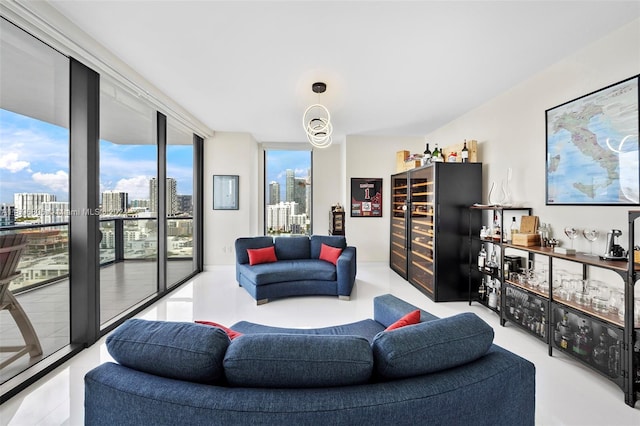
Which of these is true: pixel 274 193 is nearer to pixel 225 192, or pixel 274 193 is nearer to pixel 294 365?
pixel 225 192

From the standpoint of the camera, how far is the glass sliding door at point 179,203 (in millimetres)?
4449

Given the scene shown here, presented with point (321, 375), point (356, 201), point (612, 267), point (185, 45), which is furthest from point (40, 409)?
point (356, 201)

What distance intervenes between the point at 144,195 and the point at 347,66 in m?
3.13

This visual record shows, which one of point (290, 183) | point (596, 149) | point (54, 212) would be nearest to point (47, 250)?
point (54, 212)

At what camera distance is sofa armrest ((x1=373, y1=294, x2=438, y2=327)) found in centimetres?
193

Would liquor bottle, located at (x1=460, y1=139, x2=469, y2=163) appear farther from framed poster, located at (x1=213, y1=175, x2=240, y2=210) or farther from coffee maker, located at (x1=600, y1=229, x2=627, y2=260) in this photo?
framed poster, located at (x1=213, y1=175, x2=240, y2=210)

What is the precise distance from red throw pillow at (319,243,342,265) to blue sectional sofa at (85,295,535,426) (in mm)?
3105

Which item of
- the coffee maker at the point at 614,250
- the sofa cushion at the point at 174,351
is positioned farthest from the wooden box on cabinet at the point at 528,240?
the sofa cushion at the point at 174,351

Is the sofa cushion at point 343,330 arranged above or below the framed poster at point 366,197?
below

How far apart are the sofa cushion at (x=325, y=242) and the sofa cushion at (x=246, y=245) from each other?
0.70 m

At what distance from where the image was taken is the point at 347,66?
9.60ft

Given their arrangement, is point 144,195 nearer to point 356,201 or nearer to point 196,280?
point 196,280

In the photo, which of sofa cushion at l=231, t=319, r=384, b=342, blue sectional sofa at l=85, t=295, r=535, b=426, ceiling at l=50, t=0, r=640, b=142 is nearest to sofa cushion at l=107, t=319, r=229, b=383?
blue sectional sofa at l=85, t=295, r=535, b=426

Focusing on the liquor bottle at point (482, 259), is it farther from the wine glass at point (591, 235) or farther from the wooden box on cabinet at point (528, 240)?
the wine glass at point (591, 235)
